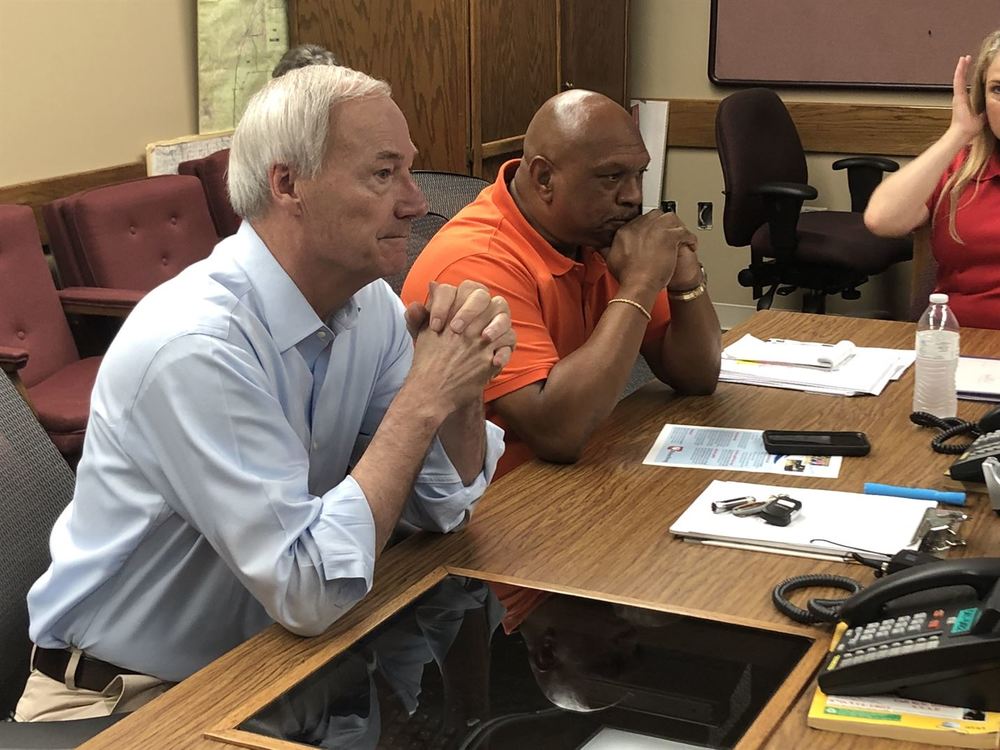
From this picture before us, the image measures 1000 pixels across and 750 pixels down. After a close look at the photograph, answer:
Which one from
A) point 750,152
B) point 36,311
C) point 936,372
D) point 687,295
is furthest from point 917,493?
point 750,152

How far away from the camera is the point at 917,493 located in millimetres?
1640

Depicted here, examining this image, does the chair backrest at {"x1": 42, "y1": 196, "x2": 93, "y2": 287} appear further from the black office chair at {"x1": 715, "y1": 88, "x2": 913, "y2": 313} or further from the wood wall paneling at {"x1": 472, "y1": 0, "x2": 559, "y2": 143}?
the black office chair at {"x1": 715, "y1": 88, "x2": 913, "y2": 313}

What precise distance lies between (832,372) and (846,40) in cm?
341

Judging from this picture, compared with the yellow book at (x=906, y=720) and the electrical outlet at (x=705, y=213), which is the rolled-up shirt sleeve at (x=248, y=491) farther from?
the electrical outlet at (x=705, y=213)

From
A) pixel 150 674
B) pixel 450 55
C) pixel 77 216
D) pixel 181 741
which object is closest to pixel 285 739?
pixel 181 741

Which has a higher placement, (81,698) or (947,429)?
(947,429)

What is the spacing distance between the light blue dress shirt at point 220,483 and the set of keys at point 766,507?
31 centimetres

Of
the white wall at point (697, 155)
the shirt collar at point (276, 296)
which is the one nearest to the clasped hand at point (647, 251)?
the shirt collar at point (276, 296)

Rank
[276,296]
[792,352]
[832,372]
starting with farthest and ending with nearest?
[792,352]
[832,372]
[276,296]

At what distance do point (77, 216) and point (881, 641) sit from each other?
3.14 metres

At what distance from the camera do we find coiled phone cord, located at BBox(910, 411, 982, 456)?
1.83 metres

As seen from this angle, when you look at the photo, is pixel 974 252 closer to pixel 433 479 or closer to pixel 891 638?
pixel 433 479

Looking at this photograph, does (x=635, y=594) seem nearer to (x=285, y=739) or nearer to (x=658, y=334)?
(x=285, y=739)

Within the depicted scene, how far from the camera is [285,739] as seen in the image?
1113 mm
